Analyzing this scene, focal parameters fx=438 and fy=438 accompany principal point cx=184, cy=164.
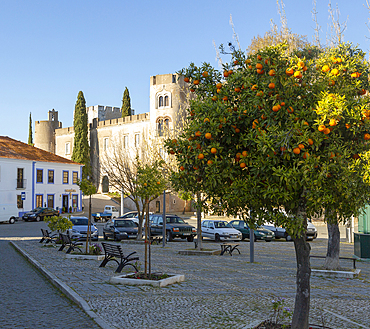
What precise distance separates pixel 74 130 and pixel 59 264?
60064 mm

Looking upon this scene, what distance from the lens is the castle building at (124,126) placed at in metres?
59.2

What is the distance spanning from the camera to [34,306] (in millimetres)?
8516

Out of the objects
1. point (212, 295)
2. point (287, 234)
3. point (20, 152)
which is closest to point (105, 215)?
point (20, 152)

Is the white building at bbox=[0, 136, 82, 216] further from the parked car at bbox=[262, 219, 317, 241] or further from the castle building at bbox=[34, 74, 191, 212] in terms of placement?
the parked car at bbox=[262, 219, 317, 241]

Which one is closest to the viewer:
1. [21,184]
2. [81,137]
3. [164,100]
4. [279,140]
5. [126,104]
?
[279,140]

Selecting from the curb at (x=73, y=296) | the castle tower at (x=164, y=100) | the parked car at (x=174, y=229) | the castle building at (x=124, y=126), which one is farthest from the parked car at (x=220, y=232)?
the castle tower at (x=164, y=100)

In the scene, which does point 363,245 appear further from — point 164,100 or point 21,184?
point 164,100

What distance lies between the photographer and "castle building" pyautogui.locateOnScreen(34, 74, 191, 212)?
5922 cm

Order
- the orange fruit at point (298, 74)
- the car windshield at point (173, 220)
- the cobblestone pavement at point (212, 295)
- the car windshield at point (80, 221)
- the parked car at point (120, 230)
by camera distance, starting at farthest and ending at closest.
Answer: the car windshield at point (173, 220), the car windshield at point (80, 221), the parked car at point (120, 230), the cobblestone pavement at point (212, 295), the orange fruit at point (298, 74)

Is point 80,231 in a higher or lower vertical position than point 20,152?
lower

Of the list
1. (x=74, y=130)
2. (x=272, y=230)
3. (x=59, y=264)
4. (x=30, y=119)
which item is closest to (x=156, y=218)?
(x=272, y=230)

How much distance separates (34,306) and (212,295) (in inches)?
147

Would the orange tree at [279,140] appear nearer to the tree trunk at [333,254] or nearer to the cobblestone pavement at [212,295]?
the cobblestone pavement at [212,295]

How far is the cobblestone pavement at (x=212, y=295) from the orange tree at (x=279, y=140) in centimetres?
186
